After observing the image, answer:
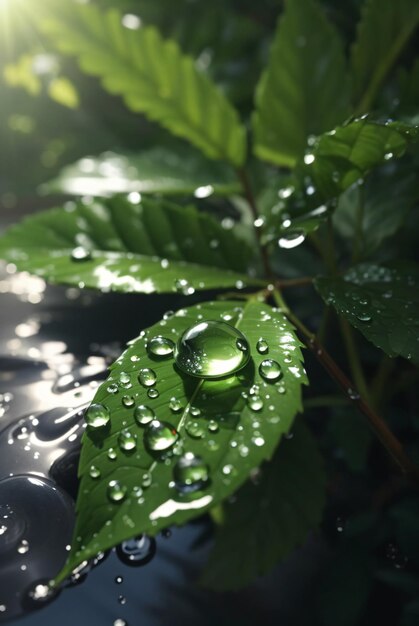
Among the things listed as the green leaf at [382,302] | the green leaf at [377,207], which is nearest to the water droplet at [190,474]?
the green leaf at [382,302]

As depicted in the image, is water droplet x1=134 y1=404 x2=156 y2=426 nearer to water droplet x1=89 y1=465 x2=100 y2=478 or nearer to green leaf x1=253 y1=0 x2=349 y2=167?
water droplet x1=89 y1=465 x2=100 y2=478

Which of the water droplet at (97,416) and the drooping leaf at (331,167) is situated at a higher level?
the drooping leaf at (331,167)

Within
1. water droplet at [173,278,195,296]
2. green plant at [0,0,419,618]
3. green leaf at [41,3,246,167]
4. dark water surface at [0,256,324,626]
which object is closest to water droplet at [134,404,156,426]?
green plant at [0,0,419,618]

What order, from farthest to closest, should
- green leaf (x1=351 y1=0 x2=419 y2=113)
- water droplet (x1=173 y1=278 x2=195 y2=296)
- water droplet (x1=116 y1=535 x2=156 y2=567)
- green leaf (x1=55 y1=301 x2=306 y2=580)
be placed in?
green leaf (x1=351 y1=0 x2=419 y2=113)
water droplet (x1=173 y1=278 x2=195 y2=296)
water droplet (x1=116 y1=535 x2=156 y2=567)
green leaf (x1=55 y1=301 x2=306 y2=580)

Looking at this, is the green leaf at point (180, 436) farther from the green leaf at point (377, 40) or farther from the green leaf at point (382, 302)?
the green leaf at point (377, 40)

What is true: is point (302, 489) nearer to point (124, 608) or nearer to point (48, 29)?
point (124, 608)

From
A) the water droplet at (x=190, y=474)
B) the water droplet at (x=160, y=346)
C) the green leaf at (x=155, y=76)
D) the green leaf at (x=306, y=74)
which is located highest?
the green leaf at (x=155, y=76)

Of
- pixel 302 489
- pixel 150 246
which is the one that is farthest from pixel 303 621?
pixel 150 246

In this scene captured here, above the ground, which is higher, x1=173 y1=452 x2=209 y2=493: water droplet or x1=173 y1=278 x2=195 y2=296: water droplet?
x1=173 y1=278 x2=195 y2=296: water droplet
